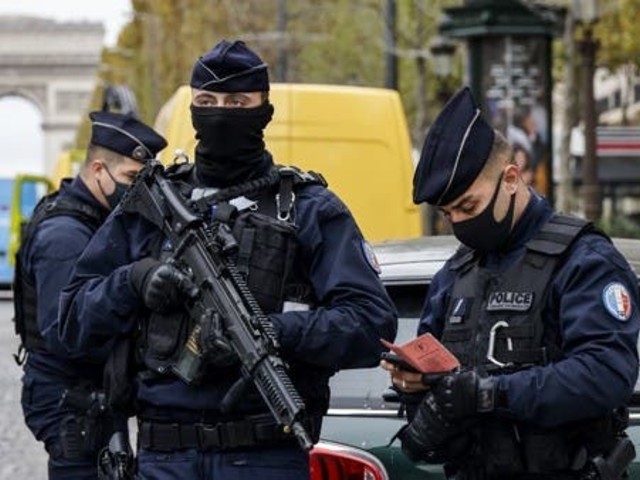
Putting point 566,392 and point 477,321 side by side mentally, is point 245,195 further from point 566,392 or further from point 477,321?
point 566,392

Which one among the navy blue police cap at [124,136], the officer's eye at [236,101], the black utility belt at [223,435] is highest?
the officer's eye at [236,101]

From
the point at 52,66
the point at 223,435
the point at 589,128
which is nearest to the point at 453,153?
the point at 223,435

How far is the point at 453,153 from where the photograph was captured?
4.68 metres

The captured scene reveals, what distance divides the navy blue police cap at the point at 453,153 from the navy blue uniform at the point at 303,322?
1.06 ft

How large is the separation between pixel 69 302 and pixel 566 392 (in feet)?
4.62

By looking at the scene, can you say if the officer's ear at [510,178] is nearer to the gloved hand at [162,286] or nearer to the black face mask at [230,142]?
the black face mask at [230,142]

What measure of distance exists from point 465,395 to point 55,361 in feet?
7.43

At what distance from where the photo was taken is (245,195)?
5.00 m

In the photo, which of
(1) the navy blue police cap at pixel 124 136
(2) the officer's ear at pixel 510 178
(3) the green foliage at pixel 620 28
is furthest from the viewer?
(3) the green foliage at pixel 620 28

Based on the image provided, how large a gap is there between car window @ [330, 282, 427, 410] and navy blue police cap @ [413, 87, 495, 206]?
1097mm

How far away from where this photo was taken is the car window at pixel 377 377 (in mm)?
5703

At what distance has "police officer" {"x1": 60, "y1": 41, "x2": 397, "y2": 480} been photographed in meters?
4.86

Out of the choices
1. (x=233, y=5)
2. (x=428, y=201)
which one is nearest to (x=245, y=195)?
(x=428, y=201)

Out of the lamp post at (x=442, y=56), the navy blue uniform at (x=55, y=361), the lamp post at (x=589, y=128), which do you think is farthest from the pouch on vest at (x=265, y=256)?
the lamp post at (x=442, y=56)
